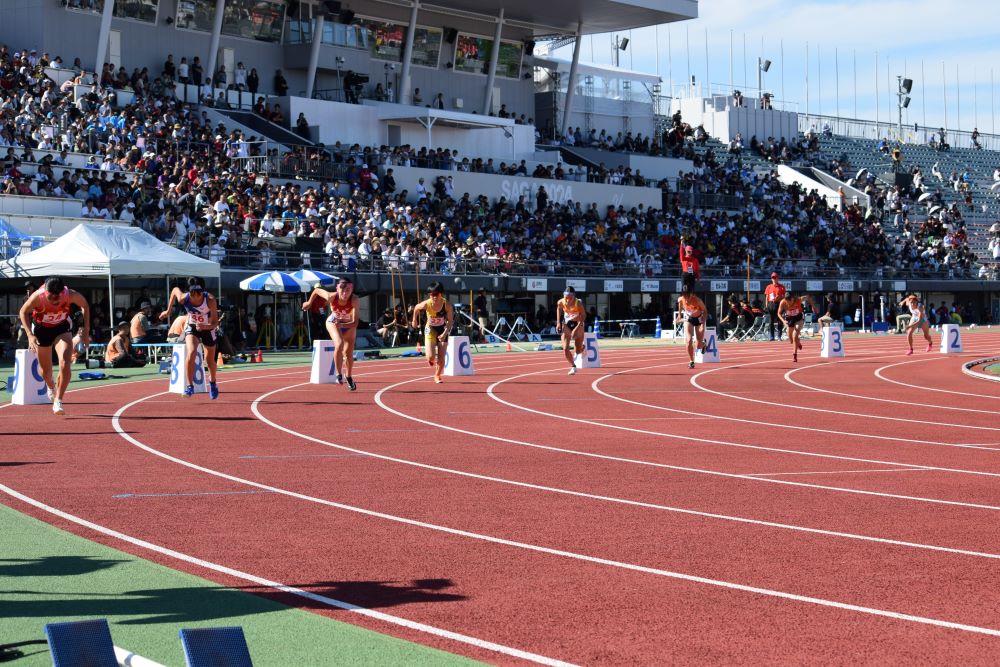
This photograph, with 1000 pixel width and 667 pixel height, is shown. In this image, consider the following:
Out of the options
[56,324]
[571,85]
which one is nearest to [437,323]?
[56,324]

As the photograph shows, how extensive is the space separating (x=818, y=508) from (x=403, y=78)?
1938 inches

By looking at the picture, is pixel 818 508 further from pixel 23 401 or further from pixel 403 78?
pixel 403 78

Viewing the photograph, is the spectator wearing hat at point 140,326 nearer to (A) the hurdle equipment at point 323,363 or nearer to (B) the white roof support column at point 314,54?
(A) the hurdle equipment at point 323,363

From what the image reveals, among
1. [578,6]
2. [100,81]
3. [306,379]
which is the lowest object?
[306,379]

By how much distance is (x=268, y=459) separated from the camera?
42.0 feet

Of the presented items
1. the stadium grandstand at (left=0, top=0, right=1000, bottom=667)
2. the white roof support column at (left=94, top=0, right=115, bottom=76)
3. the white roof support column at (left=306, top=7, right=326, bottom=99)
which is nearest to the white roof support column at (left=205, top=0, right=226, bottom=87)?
the stadium grandstand at (left=0, top=0, right=1000, bottom=667)

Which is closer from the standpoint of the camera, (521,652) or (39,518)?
(521,652)

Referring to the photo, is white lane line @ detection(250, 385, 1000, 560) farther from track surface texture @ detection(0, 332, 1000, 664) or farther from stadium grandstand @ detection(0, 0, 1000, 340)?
stadium grandstand @ detection(0, 0, 1000, 340)

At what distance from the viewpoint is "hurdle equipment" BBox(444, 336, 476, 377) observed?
2595 cm

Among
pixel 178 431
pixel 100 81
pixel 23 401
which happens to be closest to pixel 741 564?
pixel 178 431

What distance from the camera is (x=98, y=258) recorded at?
28.4 meters

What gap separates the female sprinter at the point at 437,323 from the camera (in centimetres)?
2306

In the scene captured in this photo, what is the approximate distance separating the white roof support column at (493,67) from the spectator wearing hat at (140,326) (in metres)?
31.9

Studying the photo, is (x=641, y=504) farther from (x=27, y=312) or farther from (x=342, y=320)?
(x=342, y=320)
